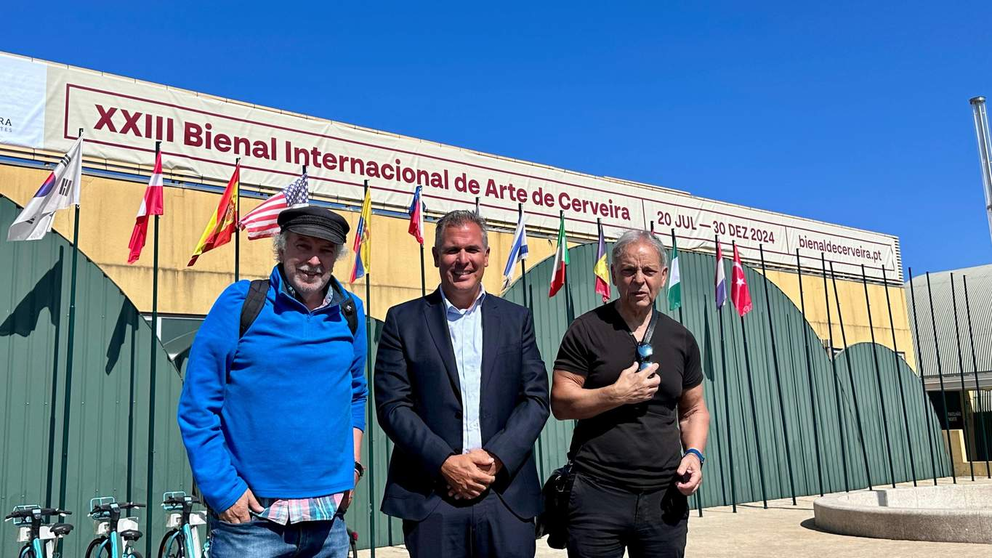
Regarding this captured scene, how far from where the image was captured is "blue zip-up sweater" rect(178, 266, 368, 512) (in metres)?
2.44

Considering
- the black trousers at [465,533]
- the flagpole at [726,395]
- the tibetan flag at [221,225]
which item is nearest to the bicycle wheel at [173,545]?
the tibetan flag at [221,225]

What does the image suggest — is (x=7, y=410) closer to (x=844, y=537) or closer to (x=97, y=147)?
(x=97, y=147)

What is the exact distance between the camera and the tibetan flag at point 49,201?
306 inches

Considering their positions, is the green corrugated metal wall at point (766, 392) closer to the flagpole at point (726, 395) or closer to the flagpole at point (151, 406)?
the flagpole at point (726, 395)

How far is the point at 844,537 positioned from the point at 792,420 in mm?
6076

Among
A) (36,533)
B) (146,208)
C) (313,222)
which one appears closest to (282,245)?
(313,222)

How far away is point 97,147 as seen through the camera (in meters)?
10.8

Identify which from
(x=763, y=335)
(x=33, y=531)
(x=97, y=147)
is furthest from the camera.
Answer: (x=763, y=335)

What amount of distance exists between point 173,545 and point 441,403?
18.5ft

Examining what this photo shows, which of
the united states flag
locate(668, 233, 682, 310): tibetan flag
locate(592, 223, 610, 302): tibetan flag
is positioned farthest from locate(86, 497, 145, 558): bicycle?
locate(668, 233, 682, 310): tibetan flag

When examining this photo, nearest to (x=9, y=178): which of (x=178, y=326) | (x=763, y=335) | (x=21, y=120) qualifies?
(x=21, y=120)

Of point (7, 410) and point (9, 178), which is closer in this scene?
point (7, 410)

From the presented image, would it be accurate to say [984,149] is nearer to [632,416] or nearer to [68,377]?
[632,416]

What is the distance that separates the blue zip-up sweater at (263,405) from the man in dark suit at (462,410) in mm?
285
